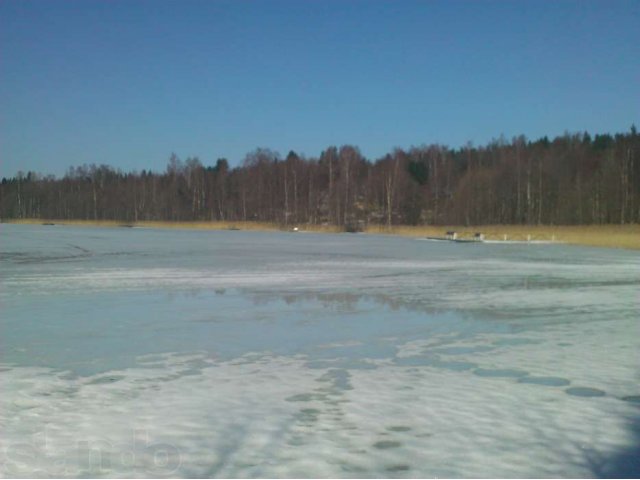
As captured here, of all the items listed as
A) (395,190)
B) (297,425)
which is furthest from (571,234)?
(297,425)

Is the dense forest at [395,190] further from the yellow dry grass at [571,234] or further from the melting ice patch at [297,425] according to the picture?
the melting ice patch at [297,425]

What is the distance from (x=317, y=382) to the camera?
5.97 metres

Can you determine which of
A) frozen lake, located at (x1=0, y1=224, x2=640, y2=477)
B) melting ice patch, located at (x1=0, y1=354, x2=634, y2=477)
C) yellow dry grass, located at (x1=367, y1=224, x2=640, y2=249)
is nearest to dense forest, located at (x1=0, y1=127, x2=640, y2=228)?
yellow dry grass, located at (x1=367, y1=224, x2=640, y2=249)

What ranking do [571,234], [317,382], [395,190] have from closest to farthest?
1. [317,382]
2. [571,234]
3. [395,190]

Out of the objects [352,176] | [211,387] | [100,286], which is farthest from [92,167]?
[211,387]

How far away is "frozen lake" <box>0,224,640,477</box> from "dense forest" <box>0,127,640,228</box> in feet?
174

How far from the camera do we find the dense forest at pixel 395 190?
6644cm

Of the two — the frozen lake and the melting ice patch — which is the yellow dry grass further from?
the melting ice patch

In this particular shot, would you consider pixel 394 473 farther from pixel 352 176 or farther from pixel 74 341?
pixel 352 176

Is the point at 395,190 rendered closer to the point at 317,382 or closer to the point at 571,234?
the point at 571,234

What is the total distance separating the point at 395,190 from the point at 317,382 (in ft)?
233

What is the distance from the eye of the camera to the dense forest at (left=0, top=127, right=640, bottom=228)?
2616 inches

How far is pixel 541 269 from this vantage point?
1884cm

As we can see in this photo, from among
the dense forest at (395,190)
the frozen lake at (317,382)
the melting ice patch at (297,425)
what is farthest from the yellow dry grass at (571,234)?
the melting ice patch at (297,425)
